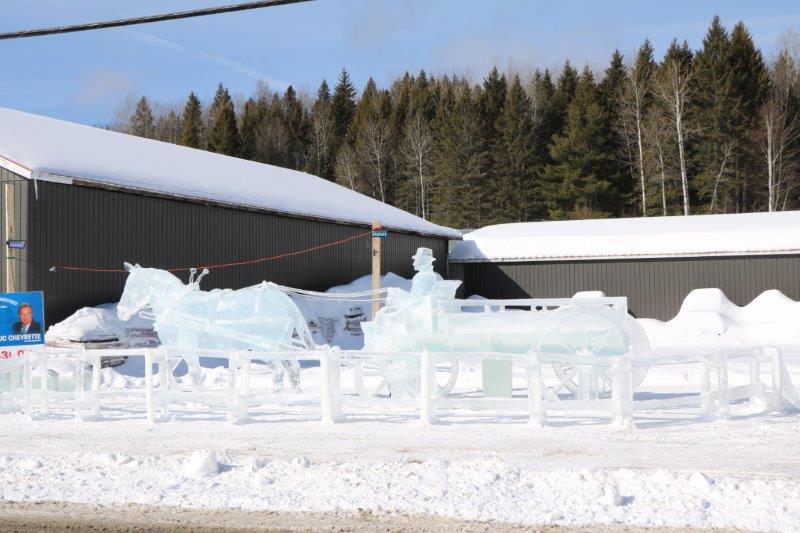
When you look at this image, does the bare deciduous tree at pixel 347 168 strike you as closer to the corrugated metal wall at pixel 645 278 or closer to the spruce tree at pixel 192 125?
the spruce tree at pixel 192 125

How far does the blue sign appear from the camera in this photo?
13.0 meters

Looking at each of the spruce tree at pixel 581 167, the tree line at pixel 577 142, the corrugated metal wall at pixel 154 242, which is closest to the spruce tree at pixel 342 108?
the tree line at pixel 577 142

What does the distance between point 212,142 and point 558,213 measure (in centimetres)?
2766

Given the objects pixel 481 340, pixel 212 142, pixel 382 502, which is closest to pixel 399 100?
pixel 212 142

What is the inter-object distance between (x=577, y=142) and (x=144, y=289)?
40.4 m

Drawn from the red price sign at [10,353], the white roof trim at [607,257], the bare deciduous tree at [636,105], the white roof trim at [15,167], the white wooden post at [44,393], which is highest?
the bare deciduous tree at [636,105]

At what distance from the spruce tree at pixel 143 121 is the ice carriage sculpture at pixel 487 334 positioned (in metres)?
63.1

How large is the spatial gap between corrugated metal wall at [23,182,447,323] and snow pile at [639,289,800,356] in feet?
34.3

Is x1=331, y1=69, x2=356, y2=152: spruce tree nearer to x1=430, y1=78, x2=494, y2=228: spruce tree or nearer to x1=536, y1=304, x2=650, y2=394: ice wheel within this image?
x1=430, y1=78, x2=494, y2=228: spruce tree

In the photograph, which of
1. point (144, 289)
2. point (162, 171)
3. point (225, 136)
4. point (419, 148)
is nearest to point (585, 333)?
point (144, 289)

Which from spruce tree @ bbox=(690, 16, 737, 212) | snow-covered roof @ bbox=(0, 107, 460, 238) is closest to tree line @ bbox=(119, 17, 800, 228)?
spruce tree @ bbox=(690, 16, 737, 212)

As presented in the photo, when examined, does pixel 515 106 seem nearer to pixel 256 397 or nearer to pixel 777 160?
→ pixel 777 160

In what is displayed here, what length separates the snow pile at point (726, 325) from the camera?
879 inches

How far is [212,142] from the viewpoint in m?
61.7
